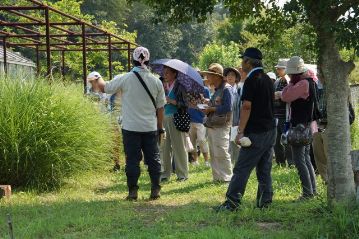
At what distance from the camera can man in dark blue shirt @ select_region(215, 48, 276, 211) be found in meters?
6.30

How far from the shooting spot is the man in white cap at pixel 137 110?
7.42 metres

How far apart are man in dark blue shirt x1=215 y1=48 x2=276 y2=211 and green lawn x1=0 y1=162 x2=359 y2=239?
26 centimetres

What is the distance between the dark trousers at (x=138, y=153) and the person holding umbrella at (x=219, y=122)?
1594mm

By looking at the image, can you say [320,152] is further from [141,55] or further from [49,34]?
[49,34]

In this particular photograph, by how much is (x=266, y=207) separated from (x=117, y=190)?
278 cm

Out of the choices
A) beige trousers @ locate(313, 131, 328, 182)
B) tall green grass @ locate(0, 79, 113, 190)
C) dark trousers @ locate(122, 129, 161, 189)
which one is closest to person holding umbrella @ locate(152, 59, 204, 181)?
tall green grass @ locate(0, 79, 113, 190)

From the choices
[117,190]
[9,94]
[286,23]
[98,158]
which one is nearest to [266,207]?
[286,23]

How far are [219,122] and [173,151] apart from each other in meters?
0.90

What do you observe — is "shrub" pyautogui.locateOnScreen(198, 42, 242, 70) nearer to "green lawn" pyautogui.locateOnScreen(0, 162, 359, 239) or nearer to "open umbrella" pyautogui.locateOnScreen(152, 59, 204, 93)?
"open umbrella" pyautogui.locateOnScreen(152, 59, 204, 93)

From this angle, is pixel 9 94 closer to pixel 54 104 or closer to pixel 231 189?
pixel 54 104

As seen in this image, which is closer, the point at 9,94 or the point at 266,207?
the point at 266,207

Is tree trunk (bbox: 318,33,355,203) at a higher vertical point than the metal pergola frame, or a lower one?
lower

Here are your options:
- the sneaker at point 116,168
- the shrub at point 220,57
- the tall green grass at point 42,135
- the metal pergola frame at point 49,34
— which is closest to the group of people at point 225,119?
the tall green grass at point 42,135

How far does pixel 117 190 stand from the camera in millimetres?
8625
